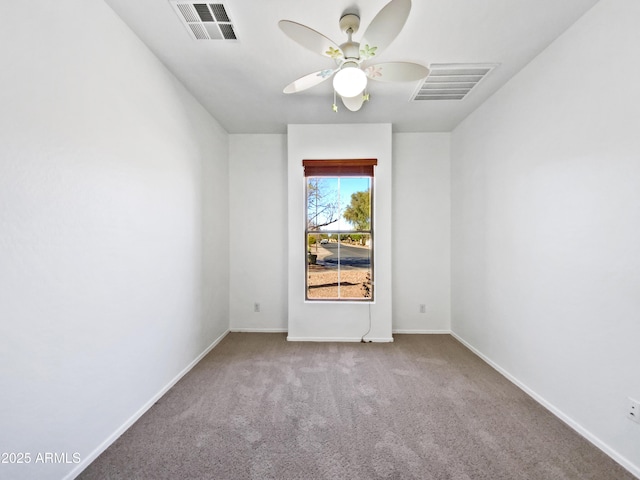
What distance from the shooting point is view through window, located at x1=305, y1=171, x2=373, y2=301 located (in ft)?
11.4

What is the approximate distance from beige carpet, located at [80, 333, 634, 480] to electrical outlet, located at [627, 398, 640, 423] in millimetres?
306

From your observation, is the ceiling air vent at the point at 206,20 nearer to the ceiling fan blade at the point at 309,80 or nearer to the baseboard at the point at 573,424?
the ceiling fan blade at the point at 309,80

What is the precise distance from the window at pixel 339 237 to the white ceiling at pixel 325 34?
37.2 inches

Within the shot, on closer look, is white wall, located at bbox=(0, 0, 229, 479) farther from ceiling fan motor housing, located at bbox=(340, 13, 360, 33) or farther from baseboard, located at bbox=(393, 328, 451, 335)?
baseboard, located at bbox=(393, 328, 451, 335)

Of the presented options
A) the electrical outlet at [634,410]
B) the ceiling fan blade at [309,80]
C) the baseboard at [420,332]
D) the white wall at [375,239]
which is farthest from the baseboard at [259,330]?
the electrical outlet at [634,410]

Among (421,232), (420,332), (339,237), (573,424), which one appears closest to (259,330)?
(339,237)

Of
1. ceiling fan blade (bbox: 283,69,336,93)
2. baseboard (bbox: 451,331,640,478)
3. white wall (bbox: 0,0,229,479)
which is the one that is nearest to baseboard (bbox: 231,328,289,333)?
white wall (bbox: 0,0,229,479)

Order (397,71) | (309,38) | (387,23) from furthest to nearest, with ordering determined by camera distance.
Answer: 1. (397,71)
2. (309,38)
3. (387,23)

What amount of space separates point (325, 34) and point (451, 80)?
50.7 inches

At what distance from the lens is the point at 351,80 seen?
1729mm

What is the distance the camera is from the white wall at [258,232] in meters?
3.78

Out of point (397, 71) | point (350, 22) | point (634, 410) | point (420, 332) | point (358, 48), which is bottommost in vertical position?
point (420, 332)

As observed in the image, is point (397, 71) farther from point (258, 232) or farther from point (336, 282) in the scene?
point (258, 232)

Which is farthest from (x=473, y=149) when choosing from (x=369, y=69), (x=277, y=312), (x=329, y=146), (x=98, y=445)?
(x=98, y=445)
